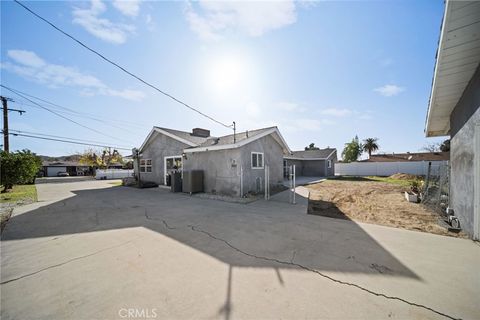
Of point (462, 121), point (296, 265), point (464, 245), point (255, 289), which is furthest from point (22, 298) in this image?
point (462, 121)

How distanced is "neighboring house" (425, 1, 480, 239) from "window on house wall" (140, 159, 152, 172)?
17131mm

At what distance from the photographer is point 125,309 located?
7.06 feet

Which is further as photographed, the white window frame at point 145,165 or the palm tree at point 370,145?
the palm tree at point 370,145

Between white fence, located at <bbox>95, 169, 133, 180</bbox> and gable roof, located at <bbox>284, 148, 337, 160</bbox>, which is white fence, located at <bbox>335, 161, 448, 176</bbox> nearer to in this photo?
gable roof, located at <bbox>284, 148, 337, 160</bbox>

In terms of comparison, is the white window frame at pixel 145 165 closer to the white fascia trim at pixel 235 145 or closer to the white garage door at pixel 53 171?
the white fascia trim at pixel 235 145

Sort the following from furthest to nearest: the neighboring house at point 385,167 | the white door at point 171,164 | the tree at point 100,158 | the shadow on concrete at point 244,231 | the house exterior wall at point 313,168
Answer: the tree at point 100,158, the house exterior wall at point 313,168, the neighboring house at point 385,167, the white door at point 171,164, the shadow on concrete at point 244,231

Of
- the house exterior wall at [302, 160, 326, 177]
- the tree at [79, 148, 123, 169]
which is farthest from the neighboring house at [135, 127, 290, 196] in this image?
the tree at [79, 148, 123, 169]

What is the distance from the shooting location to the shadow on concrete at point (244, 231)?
3.24 meters

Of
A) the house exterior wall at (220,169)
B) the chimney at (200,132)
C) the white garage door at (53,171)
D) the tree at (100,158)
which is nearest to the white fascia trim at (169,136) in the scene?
the house exterior wall at (220,169)

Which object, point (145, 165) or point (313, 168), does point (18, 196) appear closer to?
point (145, 165)

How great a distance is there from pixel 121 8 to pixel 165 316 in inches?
327

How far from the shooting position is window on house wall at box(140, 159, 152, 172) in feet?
51.6

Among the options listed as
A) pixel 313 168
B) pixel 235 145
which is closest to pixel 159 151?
pixel 235 145

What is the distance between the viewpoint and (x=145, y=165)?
53.0ft
